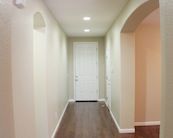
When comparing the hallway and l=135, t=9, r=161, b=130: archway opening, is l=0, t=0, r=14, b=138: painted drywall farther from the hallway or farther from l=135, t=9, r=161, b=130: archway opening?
l=135, t=9, r=161, b=130: archway opening

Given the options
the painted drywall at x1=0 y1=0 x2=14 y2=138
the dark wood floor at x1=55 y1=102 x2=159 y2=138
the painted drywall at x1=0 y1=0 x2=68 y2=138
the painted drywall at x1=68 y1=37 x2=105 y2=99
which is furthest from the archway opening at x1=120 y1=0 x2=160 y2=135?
the painted drywall at x1=68 y1=37 x2=105 y2=99

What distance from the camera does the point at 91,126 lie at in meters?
4.47

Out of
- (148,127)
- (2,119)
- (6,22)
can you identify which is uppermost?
(6,22)

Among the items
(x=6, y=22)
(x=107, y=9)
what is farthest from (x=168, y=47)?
(x=107, y=9)

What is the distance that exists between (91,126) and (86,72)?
10.3 feet

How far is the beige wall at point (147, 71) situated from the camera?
4477 mm

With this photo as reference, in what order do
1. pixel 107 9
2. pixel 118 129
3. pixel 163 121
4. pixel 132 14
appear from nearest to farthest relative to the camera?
pixel 163 121 < pixel 132 14 < pixel 107 9 < pixel 118 129

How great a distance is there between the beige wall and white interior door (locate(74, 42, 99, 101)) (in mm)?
2996

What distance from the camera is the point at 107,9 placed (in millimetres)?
3500

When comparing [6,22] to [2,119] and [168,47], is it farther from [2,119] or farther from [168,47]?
[168,47]

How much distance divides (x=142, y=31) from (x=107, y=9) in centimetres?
137

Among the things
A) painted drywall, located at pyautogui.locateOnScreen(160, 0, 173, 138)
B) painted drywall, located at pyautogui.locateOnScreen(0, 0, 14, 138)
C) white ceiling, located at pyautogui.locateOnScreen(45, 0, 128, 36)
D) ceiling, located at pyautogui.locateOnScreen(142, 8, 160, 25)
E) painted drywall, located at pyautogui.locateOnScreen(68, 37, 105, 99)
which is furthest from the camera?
painted drywall, located at pyautogui.locateOnScreen(68, 37, 105, 99)

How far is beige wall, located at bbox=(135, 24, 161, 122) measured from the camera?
4.48 metres

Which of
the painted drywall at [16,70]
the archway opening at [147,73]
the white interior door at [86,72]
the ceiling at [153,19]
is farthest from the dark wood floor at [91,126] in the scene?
the ceiling at [153,19]
